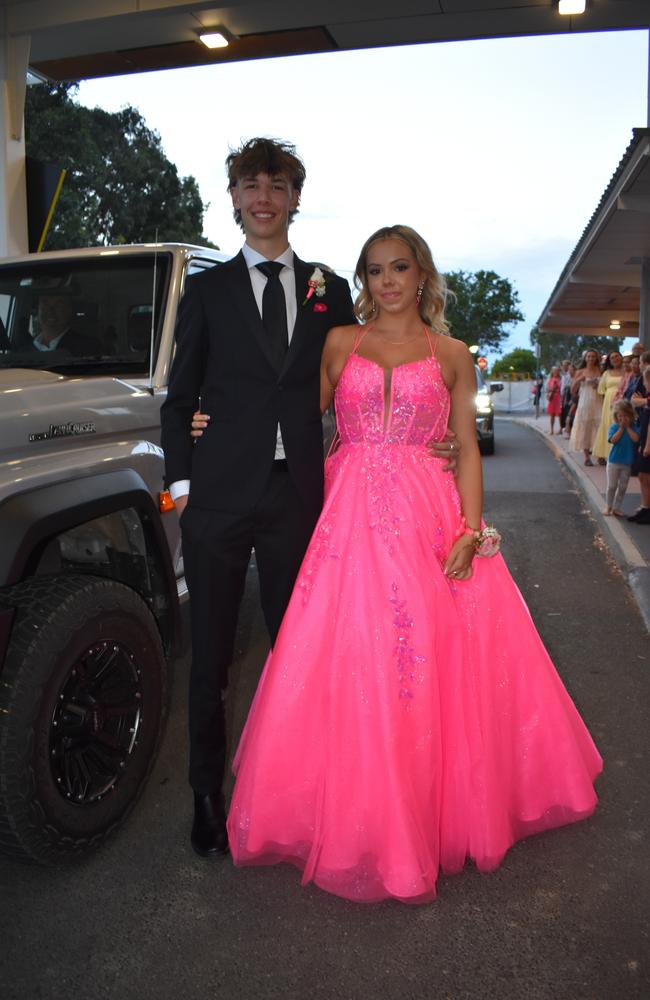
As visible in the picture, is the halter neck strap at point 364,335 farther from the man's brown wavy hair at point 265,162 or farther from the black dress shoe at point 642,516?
the black dress shoe at point 642,516

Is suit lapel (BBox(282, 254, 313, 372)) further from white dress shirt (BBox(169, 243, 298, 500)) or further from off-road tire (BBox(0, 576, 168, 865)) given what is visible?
off-road tire (BBox(0, 576, 168, 865))

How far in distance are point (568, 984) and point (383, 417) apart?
1.78 m

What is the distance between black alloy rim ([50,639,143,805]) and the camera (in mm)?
2689

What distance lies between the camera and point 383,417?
290cm

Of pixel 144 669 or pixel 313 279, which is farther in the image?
pixel 144 669

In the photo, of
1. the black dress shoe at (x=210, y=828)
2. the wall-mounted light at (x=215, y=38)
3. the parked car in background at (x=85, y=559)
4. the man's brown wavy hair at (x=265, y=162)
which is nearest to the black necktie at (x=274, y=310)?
the man's brown wavy hair at (x=265, y=162)

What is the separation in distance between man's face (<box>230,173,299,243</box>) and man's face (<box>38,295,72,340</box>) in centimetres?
158

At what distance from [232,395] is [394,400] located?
0.57 metres

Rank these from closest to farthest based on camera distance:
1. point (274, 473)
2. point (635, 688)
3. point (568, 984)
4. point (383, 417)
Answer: point (568, 984) < point (274, 473) < point (383, 417) < point (635, 688)

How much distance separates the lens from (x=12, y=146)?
8344 millimetres

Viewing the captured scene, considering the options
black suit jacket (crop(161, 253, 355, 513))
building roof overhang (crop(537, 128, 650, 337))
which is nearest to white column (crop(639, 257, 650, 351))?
building roof overhang (crop(537, 128, 650, 337))

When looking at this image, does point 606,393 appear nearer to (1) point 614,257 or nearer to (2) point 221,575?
(1) point 614,257

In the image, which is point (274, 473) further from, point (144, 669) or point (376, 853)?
point (376, 853)

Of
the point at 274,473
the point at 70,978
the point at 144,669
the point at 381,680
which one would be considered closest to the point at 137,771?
the point at 144,669
